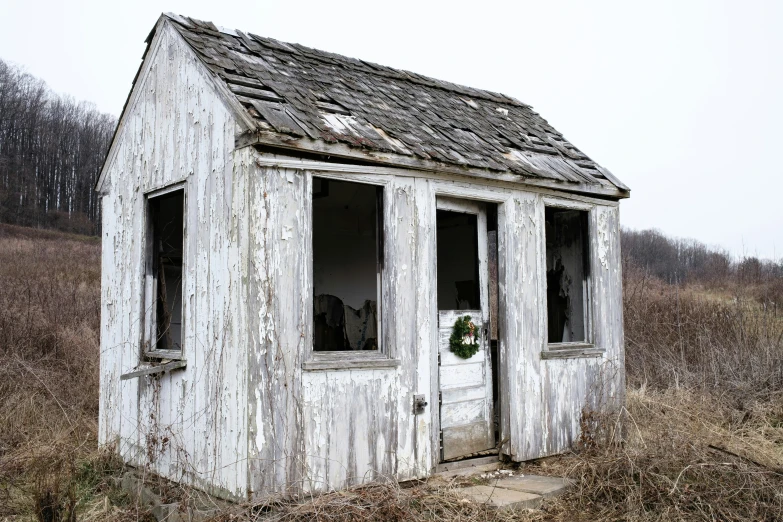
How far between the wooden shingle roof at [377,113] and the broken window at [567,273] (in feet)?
1.95

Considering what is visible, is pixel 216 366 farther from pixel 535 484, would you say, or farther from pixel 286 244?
pixel 535 484

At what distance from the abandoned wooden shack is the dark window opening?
8.0 inches

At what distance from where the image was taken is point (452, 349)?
682 centimetres

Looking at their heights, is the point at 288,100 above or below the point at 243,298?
above

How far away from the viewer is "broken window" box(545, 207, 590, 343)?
26.3 feet

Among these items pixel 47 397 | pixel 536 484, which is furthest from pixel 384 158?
pixel 47 397

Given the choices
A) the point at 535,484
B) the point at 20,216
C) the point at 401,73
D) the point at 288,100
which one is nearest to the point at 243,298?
the point at 288,100

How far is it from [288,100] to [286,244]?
4.46 ft

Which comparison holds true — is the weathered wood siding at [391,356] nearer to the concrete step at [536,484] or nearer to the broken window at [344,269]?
the concrete step at [536,484]

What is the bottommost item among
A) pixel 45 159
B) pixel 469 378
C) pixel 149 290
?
pixel 469 378

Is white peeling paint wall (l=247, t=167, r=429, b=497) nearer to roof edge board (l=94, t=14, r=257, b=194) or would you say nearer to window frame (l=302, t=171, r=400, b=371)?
window frame (l=302, t=171, r=400, b=371)

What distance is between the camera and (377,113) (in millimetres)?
6828

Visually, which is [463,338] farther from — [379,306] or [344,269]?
[344,269]

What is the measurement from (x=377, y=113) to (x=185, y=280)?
237 centimetres
